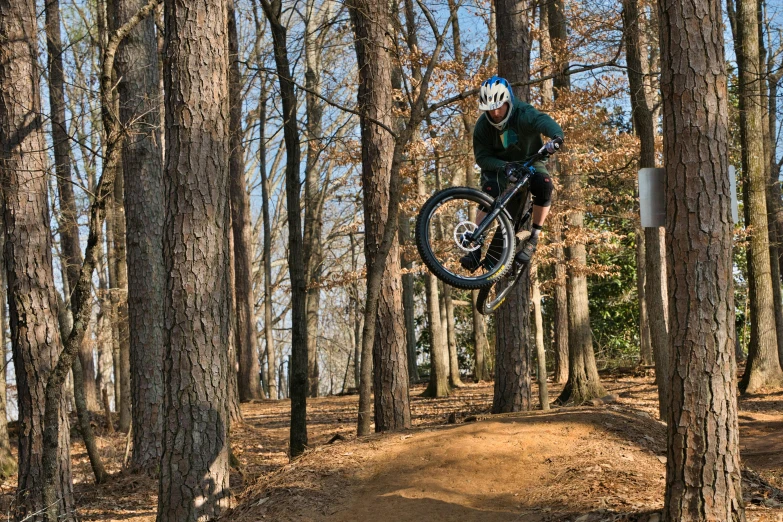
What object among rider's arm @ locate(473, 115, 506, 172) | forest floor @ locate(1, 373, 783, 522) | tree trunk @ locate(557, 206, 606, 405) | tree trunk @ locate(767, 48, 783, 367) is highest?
tree trunk @ locate(767, 48, 783, 367)

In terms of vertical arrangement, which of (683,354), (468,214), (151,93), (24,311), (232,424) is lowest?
(232,424)

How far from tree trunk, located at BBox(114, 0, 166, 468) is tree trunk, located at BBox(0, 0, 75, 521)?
1.65m

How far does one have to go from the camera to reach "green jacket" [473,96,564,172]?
23.1 feet

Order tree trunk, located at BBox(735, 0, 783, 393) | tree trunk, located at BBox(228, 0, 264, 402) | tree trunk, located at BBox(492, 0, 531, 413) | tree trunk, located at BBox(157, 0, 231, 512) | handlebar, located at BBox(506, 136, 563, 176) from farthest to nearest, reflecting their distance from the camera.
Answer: tree trunk, located at BBox(228, 0, 264, 402) → tree trunk, located at BBox(735, 0, 783, 393) → tree trunk, located at BBox(492, 0, 531, 413) → tree trunk, located at BBox(157, 0, 231, 512) → handlebar, located at BBox(506, 136, 563, 176)

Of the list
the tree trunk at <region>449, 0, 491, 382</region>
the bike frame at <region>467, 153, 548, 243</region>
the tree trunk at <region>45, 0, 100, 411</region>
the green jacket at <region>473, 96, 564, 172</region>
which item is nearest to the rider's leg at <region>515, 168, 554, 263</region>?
the bike frame at <region>467, 153, 548, 243</region>

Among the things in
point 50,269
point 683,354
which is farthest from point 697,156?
point 50,269

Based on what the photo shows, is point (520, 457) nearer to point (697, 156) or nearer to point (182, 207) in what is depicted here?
point (697, 156)

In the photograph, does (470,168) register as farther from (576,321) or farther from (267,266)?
(267,266)

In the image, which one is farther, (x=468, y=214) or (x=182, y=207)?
(x=468, y=214)

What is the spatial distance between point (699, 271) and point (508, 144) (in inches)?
92.0

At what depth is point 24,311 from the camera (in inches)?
348

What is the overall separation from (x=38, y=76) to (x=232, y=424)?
25.0 ft

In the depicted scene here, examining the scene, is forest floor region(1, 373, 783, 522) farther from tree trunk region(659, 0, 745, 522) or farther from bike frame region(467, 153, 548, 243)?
bike frame region(467, 153, 548, 243)

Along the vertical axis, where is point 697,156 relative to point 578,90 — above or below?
below
